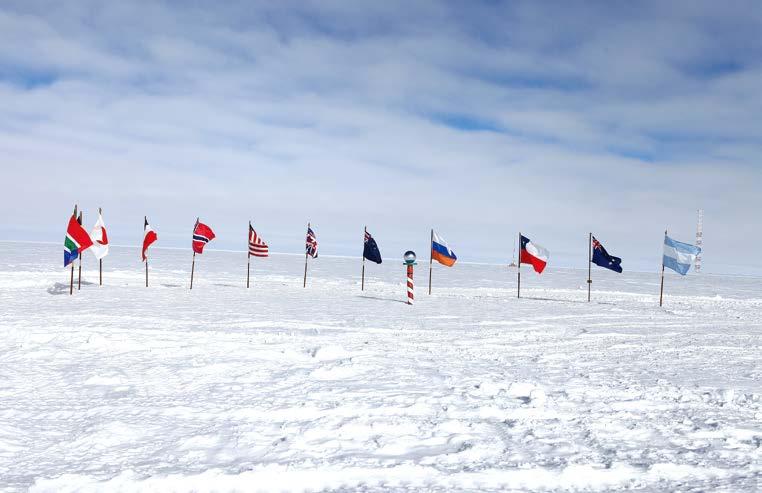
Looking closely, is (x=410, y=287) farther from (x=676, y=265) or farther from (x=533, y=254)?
(x=676, y=265)

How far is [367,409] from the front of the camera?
7.86m

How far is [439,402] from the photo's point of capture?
27.2 feet

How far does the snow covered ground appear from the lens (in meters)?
5.55

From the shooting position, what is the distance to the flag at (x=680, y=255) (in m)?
27.4

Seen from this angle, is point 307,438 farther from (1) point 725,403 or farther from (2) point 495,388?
(1) point 725,403

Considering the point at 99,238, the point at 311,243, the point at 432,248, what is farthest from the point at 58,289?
the point at 432,248

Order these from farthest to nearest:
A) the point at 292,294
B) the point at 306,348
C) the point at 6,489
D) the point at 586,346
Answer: the point at 292,294, the point at 586,346, the point at 306,348, the point at 6,489

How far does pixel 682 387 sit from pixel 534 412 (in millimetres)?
3361

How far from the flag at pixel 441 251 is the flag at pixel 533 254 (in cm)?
371

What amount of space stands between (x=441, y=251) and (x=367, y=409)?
22269 mm

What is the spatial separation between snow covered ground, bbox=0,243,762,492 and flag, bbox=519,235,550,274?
12.6m

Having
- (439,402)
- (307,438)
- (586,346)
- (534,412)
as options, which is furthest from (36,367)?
(586,346)

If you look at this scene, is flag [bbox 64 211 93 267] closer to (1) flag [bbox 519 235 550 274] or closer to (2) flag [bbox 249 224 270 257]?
(2) flag [bbox 249 224 270 257]

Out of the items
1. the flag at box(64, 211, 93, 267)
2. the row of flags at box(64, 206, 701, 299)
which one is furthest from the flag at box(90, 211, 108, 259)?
the flag at box(64, 211, 93, 267)
